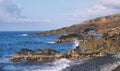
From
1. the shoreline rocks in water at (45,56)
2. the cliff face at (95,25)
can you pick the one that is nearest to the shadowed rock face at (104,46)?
the shoreline rocks in water at (45,56)

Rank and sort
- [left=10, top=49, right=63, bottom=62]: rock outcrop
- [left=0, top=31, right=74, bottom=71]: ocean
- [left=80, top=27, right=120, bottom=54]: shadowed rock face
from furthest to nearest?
[left=80, top=27, right=120, bottom=54]: shadowed rock face → [left=10, top=49, right=63, bottom=62]: rock outcrop → [left=0, top=31, right=74, bottom=71]: ocean

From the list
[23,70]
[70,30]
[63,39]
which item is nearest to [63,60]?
[23,70]

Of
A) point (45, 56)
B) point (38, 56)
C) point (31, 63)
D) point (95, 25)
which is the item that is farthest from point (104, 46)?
point (95, 25)

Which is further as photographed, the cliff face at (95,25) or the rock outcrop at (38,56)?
the cliff face at (95,25)

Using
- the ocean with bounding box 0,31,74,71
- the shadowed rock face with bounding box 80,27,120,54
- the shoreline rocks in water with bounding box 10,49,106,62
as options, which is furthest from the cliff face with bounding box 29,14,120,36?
the shoreline rocks in water with bounding box 10,49,106,62

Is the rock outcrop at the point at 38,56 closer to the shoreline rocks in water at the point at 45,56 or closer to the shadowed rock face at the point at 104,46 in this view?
the shoreline rocks in water at the point at 45,56

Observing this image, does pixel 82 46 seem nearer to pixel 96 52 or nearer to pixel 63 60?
pixel 96 52

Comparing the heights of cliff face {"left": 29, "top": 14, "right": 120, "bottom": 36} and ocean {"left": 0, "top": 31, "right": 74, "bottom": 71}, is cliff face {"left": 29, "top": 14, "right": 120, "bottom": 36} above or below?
above

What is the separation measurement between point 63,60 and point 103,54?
18.5ft

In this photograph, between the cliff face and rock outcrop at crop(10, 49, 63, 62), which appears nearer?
rock outcrop at crop(10, 49, 63, 62)

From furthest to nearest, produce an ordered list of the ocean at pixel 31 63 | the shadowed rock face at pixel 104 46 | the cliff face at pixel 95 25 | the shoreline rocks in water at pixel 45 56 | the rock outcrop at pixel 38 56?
the cliff face at pixel 95 25 → the shadowed rock face at pixel 104 46 → the rock outcrop at pixel 38 56 → the shoreline rocks in water at pixel 45 56 → the ocean at pixel 31 63

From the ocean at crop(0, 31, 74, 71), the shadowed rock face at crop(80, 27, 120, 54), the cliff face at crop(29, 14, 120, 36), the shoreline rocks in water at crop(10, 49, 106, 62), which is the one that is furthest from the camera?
the cliff face at crop(29, 14, 120, 36)

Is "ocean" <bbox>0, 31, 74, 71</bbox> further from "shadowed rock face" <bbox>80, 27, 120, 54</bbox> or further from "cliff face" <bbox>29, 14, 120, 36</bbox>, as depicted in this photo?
"cliff face" <bbox>29, 14, 120, 36</bbox>

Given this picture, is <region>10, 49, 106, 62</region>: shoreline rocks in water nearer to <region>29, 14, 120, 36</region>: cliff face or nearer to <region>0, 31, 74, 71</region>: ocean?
<region>0, 31, 74, 71</region>: ocean
